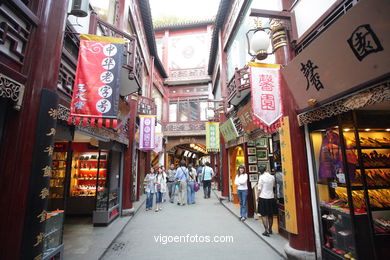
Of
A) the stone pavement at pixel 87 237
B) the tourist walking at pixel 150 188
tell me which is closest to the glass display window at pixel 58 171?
the stone pavement at pixel 87 237

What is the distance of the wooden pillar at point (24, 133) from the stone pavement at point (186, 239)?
8.08 feet

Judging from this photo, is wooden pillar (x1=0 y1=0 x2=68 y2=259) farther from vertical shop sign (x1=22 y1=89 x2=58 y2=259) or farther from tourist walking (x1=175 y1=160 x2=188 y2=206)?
tourist walking (x1=175 y1=160 x2=188 y2=206)

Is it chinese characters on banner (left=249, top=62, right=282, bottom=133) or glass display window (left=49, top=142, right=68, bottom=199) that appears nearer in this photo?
chinese characters on banner (left=249, top=62, right=282, bottom=133)

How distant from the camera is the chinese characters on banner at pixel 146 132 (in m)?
10.2

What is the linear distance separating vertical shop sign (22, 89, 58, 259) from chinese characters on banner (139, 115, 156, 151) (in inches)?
287

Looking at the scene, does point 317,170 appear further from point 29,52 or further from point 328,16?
point 29,52

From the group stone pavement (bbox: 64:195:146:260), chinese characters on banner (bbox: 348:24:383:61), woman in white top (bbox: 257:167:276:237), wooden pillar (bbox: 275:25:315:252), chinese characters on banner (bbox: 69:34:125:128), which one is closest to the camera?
chinese characters on banner (bbox: 348:24:383:61)

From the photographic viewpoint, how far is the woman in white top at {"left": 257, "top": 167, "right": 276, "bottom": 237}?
5.18 metres

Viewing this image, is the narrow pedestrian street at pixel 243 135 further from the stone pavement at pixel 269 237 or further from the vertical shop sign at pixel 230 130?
the vertical shop sign at pixel 230 130

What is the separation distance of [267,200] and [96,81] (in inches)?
190

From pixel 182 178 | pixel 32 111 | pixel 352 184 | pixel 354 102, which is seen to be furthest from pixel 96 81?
pixel 182 178

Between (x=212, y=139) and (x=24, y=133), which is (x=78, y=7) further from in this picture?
(x=212, y=139)

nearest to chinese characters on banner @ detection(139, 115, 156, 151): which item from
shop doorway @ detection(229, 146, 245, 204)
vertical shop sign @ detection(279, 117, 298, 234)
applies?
shop doorway @ detection(229, 146, 245, 204)

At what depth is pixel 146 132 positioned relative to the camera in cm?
1028
